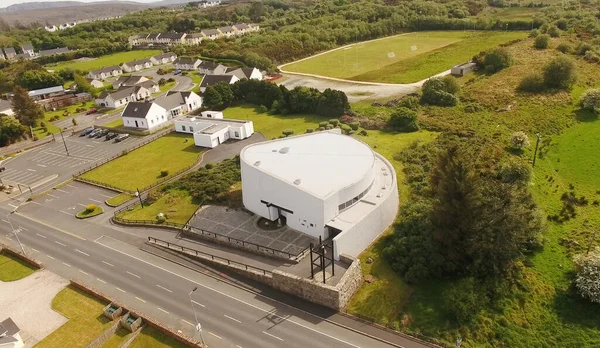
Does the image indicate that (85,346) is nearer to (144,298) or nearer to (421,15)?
(144,298)

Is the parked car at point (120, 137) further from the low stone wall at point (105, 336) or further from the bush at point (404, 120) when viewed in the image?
the bush at point (404, 120)

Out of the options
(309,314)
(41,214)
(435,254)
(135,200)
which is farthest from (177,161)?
(435,254)

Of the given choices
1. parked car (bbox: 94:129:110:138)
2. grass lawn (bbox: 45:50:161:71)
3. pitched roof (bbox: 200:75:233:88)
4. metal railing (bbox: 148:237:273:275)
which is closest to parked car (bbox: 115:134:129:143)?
parked car (bbox: 94:129:110:138)

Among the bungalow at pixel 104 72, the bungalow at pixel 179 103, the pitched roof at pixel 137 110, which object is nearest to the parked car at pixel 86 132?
the pitched roof at pixel 137 110

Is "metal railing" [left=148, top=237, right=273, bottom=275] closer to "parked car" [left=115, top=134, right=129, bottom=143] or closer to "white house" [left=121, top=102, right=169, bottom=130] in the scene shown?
"parked car" [left=115, top=134, right=129, bottom=143]

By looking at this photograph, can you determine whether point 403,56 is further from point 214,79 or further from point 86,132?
point 86,132
